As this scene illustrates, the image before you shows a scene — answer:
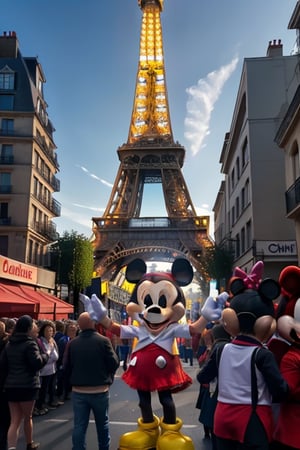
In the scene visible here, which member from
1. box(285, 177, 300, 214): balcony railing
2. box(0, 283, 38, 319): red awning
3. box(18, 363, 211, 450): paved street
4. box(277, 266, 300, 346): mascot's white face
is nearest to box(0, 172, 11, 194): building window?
box(0, 283, 38, 319): red awning

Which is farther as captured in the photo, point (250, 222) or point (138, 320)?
point (250, 222)

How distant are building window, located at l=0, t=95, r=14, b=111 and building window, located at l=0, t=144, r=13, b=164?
279cm

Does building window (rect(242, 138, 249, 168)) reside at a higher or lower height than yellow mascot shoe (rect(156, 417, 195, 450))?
higher

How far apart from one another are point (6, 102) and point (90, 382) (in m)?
27.3

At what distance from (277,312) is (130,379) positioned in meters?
1.81

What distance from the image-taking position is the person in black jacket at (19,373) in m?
4.66

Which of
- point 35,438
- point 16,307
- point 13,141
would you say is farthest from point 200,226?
point 35,438

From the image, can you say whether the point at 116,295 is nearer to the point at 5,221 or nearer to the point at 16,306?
the point at 5,221

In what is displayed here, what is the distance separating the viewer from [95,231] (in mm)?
36125

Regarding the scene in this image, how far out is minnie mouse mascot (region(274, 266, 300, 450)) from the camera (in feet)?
9.82

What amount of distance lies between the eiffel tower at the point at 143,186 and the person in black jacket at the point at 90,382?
29.4 metres

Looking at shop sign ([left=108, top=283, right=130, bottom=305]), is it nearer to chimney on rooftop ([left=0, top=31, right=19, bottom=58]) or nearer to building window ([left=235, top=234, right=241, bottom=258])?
building window ([left=235, top=234, right=241, bottom=258])

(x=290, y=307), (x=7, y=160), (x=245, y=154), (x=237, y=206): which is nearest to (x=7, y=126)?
(x=7, y=160)

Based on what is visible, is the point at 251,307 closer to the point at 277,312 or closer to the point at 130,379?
the point at 277,312
